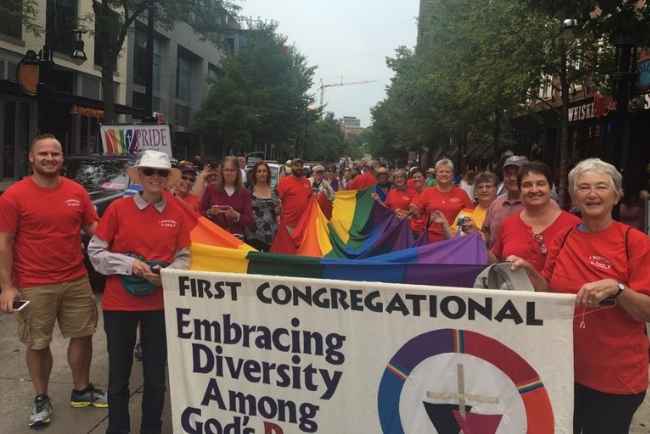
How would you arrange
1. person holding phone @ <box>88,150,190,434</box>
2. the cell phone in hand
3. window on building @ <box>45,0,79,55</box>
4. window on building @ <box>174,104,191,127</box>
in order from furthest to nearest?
window on building @ <box>174,104,191,127</box>
window on building @ <box>45,0,79,55</box>
the cell phone in hand
person holding phone @ <box>88,150,190,434</box>

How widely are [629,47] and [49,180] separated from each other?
25.9ft

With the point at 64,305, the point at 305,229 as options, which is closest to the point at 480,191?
the point at 305,229

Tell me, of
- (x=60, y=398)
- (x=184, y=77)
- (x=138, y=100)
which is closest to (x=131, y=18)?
(x=60, y=398)

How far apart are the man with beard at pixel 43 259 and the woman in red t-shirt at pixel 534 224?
9.20 feet

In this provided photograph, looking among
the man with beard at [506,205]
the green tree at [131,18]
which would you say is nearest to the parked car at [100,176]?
the man with beard at [506,205]

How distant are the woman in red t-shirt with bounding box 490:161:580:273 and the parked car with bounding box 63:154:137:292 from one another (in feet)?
19.5

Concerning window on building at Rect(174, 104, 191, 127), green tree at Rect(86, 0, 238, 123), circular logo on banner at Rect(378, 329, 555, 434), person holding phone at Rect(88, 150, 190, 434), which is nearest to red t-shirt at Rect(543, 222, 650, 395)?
circular logo on banner at Rect(378, 329, 555, 434)

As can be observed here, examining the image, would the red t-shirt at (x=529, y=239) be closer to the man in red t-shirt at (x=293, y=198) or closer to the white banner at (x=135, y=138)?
the man in red t-shirt at (x=293, y=198)

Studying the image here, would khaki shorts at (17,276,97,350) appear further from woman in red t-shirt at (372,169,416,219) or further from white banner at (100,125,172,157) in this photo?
white banner at (100,125,172,157)

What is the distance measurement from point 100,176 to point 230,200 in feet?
10.7

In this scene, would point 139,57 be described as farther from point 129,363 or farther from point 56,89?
point 129,363

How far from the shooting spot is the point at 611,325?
2766 mm

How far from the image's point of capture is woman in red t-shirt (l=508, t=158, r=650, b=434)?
272 centimetres

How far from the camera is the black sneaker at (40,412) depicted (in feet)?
13.9
